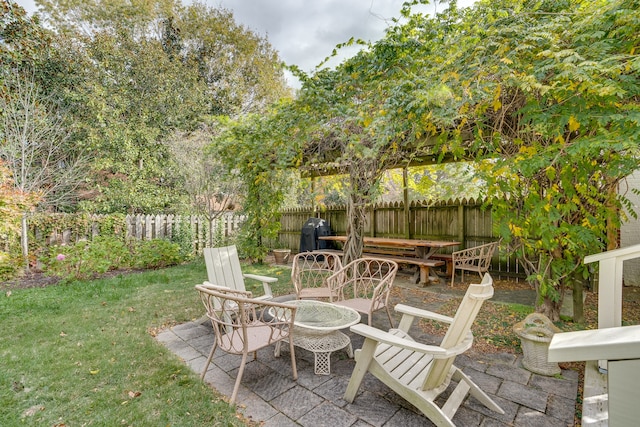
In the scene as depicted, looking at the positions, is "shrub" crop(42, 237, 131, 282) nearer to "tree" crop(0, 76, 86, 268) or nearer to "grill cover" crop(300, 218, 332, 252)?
"tree" crop(0, 76, 86, 268)

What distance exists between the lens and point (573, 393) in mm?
2119

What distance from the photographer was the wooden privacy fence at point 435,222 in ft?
19.5

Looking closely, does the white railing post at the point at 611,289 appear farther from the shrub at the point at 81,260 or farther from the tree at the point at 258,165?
the shrub at the point at 81,260

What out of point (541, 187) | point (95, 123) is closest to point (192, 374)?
point (541, 187)

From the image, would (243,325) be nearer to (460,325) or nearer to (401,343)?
(401,343)

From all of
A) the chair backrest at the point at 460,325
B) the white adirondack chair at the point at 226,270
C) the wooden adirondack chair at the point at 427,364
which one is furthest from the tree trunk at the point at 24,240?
the chair backrest at the point at 460,325

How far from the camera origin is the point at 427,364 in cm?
206

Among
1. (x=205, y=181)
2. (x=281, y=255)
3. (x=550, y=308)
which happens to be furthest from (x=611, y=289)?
(x=205, y=181)

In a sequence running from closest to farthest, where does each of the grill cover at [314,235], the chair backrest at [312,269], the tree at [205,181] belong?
the chair backrest at [312,269]
the tree at [205,181]
the grill cover at [314,235]

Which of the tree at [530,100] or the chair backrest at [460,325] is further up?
the tree at [530,100]

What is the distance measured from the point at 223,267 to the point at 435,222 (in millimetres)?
4881

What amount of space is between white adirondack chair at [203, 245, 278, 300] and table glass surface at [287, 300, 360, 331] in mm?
492

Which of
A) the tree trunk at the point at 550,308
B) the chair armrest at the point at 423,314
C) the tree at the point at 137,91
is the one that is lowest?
the tree trunk at the point at 550,308

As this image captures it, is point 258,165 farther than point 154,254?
No
